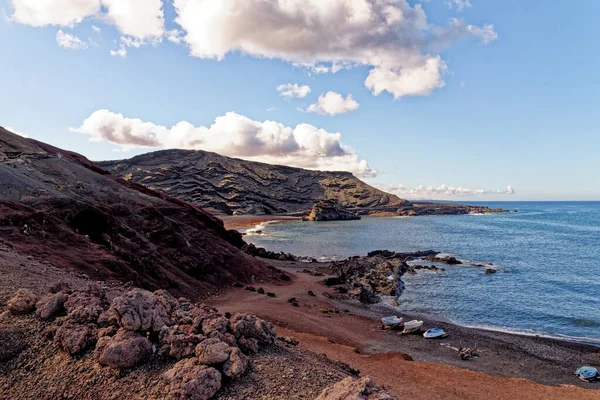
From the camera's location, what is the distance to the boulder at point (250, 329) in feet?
37.7

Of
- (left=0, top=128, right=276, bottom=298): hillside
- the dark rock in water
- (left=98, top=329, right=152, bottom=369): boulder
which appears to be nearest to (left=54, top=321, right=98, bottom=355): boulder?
(left=98, top=329, right=152, bottom=369): boulder

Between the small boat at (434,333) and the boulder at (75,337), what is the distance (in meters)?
23.3

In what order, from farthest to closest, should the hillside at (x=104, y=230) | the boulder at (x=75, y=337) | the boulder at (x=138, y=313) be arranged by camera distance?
the hillside at (x=104, y=230) < the boulder at (x=138, y=313) < the boulder at (x=75, y=337)

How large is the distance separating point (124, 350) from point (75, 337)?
5.80ft

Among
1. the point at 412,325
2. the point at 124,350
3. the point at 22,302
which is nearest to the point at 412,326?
the point at 412,325

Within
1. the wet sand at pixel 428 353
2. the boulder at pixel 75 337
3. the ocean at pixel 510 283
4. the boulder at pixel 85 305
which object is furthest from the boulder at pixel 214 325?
the ocean at pixel 510 283

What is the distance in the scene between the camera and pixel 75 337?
1044 centimetres

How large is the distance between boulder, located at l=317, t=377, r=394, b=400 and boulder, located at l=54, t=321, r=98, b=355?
685 centimetres

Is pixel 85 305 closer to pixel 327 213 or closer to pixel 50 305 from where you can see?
pixel 50 305

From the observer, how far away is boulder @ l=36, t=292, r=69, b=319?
1152 centimetres

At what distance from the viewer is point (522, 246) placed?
76312 mm

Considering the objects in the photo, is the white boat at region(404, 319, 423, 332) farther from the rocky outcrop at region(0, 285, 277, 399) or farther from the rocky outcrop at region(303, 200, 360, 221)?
the rocky outcrop at region(303, 200, 360, 221)

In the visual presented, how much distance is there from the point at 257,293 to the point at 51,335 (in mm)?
23174

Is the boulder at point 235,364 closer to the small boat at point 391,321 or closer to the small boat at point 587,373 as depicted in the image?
the small boat at point 391,321
